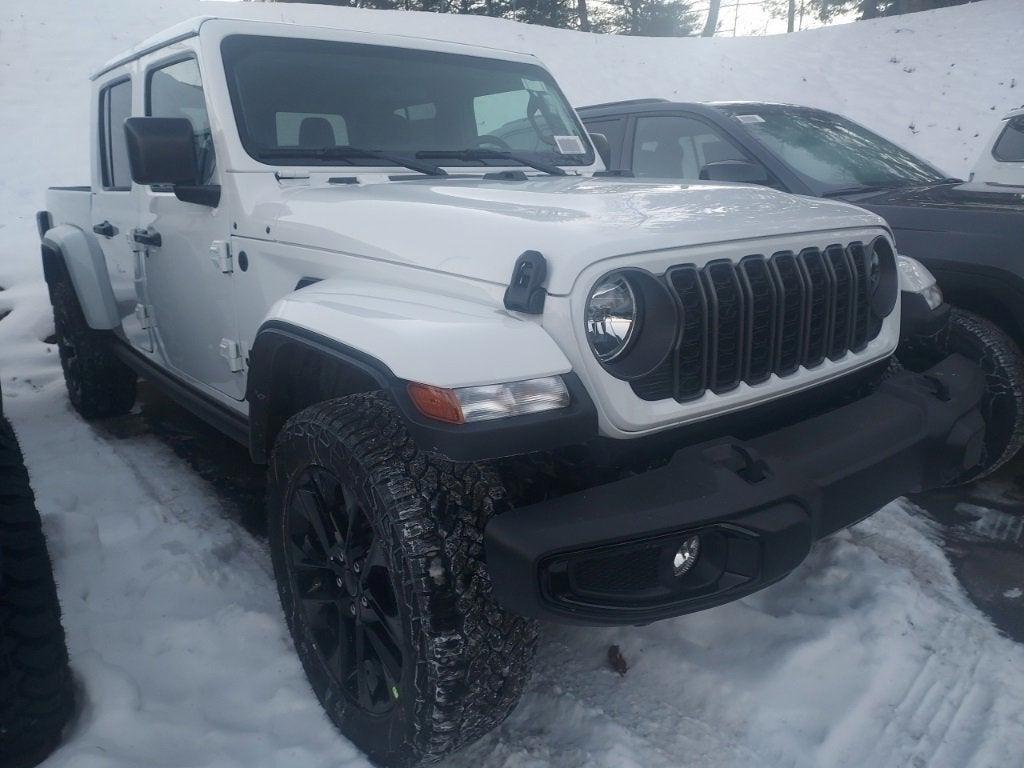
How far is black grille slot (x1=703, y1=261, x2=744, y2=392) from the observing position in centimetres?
188

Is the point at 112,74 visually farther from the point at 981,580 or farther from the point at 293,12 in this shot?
the point at 293,12

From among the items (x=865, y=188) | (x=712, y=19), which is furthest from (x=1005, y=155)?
(x=712, y=19)

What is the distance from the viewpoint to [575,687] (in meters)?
2.35

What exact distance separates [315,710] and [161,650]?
1.97ft

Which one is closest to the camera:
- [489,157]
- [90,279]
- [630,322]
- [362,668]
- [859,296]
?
[630,322]

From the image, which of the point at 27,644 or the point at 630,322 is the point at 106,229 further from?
the point at 630,322

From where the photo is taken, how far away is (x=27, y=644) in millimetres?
1934

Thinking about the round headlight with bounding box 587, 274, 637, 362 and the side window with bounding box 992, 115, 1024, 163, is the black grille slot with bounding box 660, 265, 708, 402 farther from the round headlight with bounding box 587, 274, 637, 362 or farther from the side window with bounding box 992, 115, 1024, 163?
the side window with bounding box 992, 115, 1024, 163

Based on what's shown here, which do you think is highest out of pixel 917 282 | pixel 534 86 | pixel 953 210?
pixel 534 86

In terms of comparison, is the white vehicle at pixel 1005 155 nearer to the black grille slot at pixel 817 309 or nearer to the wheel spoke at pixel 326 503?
the black grille slot at pixel 817 309

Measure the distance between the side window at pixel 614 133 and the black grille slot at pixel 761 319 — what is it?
3.19 m

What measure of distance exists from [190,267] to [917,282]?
2.65 meters

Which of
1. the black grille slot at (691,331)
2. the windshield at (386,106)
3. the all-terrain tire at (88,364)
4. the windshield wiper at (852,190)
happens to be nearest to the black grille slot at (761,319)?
the black grille slot at (691,331)

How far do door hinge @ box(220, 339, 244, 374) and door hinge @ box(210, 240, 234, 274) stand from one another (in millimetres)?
260
